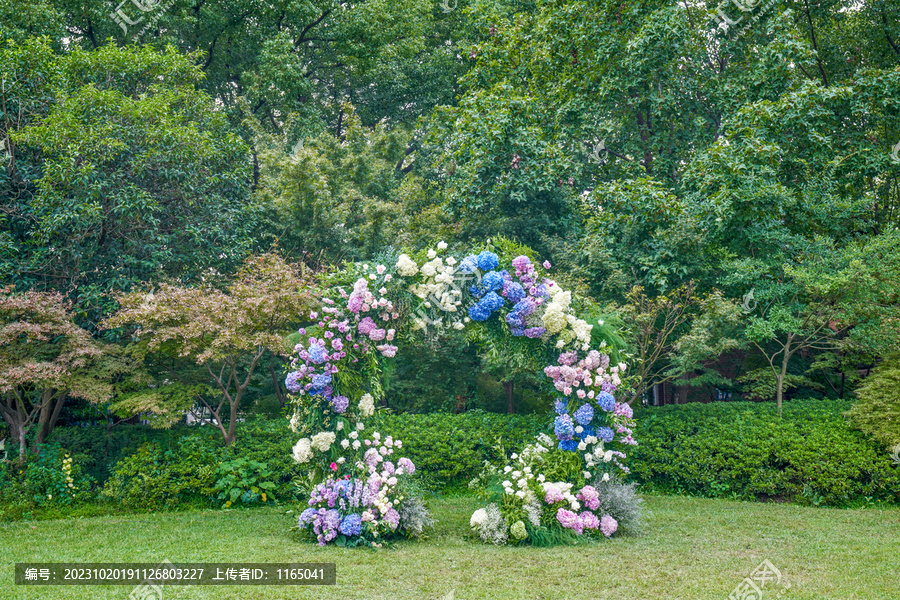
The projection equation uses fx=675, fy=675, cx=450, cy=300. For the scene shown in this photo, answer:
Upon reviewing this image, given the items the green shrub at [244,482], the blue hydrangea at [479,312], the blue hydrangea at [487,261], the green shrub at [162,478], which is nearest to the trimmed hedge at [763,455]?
the blue hydrangea at [479,312]

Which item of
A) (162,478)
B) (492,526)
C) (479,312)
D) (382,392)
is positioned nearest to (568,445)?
(492,526)

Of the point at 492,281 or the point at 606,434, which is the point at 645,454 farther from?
the point at 492,281

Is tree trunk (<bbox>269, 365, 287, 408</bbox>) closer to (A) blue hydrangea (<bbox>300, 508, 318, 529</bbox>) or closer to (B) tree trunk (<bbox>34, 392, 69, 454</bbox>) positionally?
(B) tree trunk (<bbox>34, 392, 69, 454</bbox>)

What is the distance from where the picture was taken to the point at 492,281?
22.1 ft

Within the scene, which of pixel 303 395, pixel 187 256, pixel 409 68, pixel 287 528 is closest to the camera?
pixel 303 395

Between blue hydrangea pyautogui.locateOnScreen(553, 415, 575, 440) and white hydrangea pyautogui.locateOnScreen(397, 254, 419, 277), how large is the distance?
2119mm

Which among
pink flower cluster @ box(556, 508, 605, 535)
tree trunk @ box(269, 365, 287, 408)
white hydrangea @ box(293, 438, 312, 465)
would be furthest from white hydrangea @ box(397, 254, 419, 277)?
tree trunk @ box(269, 365, 287, 408)

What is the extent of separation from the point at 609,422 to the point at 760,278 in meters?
4.57

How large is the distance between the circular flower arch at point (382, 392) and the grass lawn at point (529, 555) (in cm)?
31

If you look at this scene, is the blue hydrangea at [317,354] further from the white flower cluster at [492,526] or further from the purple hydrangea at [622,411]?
the purple hydrangea at [622,411]

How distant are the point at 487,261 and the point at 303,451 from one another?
8.50 ft

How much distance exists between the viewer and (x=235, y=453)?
964 cm

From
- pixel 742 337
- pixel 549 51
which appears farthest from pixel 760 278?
pixel 549 51

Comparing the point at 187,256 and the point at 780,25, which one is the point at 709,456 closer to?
the point at 780,25
